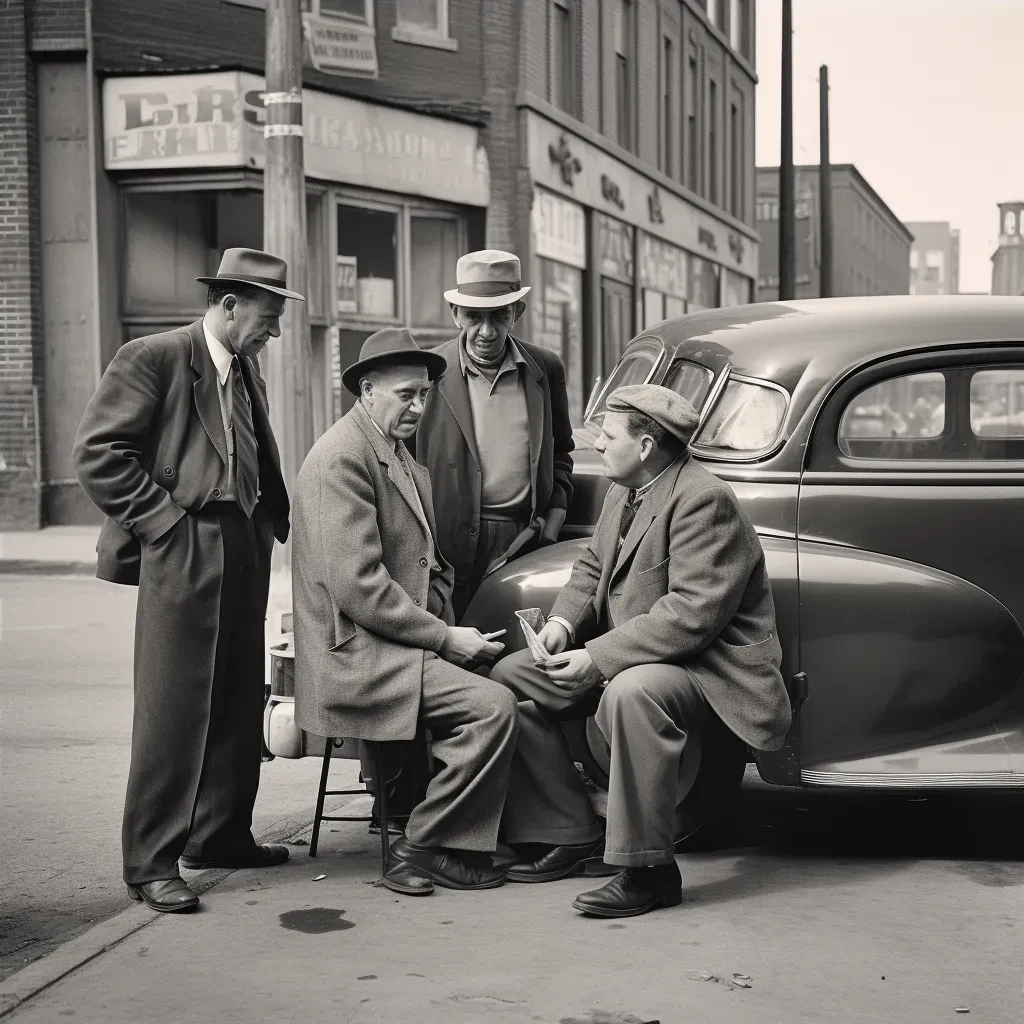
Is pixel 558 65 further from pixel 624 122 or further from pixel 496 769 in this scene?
pixel 496 769

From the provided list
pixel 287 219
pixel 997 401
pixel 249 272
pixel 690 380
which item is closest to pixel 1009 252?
pixel 287 219

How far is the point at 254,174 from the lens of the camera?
1633 cm

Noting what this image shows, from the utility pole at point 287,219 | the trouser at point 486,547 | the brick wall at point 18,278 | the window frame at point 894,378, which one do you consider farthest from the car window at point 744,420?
the brick wall at point 18,278

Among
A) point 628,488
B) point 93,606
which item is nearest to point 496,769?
point 628,488

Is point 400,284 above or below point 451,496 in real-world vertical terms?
above

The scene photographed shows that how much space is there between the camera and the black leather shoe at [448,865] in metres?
4.75

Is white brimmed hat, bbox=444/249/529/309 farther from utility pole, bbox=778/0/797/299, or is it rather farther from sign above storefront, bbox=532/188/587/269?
utility pole, bbox=778/0/797/299

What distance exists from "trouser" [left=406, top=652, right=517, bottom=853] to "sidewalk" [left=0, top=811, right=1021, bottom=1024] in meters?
0.20

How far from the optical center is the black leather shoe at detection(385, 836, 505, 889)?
15.6 ft

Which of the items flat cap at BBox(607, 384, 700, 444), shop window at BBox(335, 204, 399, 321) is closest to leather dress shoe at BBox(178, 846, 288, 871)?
flat cap at BBox(607, 384, 700, 444)

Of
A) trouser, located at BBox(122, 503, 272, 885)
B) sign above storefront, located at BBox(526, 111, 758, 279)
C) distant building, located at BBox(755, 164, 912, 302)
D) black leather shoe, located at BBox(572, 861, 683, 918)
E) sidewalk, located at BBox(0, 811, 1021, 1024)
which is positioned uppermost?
distant building, located at BBox(755, 164, 912, 302)

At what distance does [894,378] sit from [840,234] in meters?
68.1

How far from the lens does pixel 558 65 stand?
2159 cm

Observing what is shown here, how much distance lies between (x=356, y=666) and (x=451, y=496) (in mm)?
925
